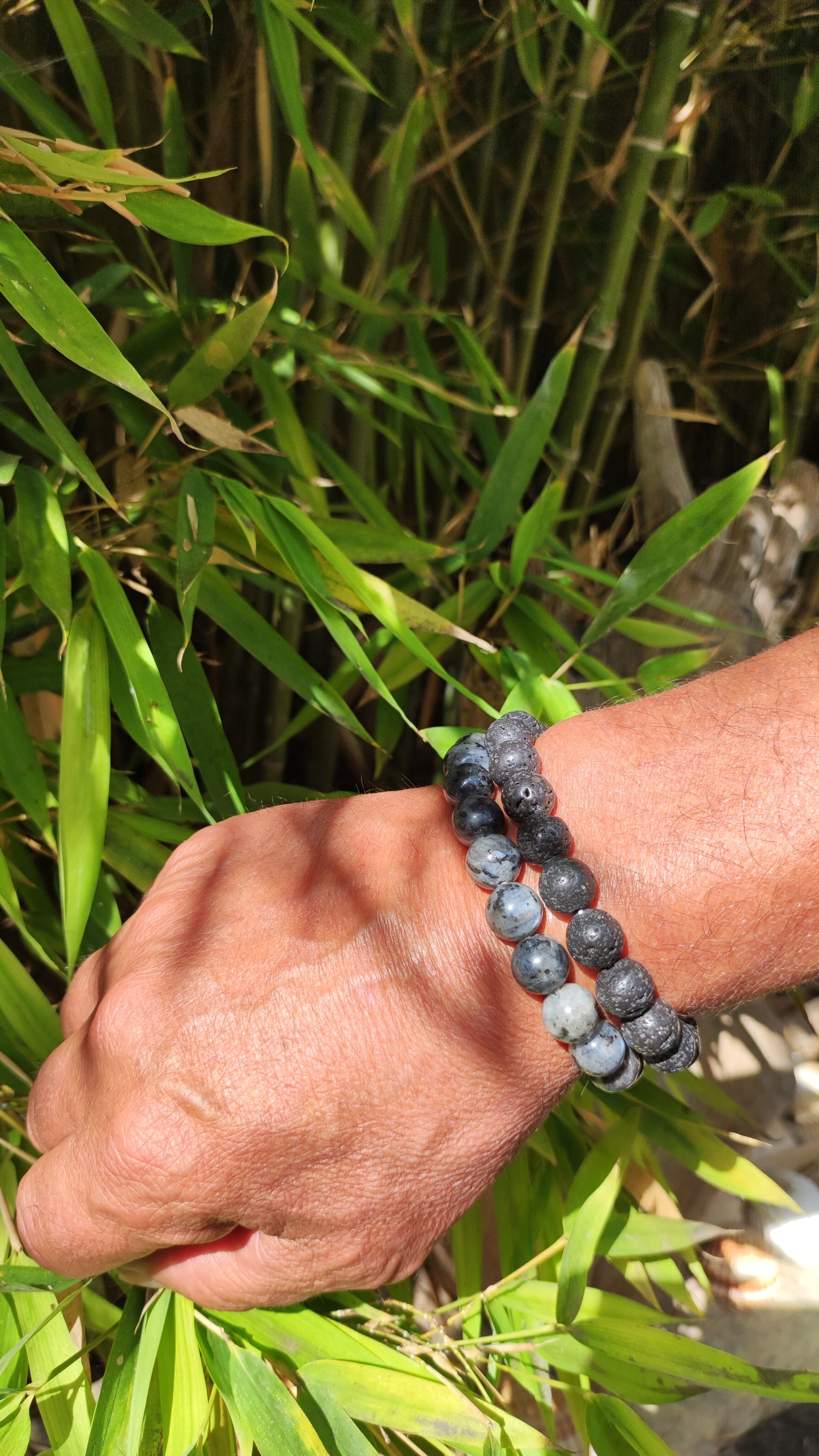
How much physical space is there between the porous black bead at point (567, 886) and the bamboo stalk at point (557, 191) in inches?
34.5

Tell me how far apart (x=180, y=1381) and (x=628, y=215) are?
1213 millimetres

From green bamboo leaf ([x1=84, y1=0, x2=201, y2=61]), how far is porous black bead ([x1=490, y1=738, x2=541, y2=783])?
0.60 m

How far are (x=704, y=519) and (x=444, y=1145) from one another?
0.56 meters

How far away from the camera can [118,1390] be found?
2.19ft

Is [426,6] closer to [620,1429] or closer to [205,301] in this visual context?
[205,301]

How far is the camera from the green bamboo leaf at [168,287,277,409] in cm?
73

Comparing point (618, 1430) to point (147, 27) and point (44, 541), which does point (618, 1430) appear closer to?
point (44, 541)

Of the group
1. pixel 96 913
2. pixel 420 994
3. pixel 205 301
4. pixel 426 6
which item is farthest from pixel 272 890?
pixel 426 6

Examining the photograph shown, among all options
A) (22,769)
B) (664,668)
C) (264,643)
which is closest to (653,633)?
(664,668)

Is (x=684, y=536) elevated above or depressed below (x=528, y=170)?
below

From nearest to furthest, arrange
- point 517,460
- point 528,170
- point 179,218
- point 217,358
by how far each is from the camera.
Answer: point 179,218 < point 217,358 < point 517,460 < point 528,170

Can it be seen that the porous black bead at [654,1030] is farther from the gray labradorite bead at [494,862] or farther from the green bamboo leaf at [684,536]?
the green bamboo leaf at [684,536]

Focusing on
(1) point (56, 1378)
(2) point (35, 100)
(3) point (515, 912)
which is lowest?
(1) point (56, 1378)

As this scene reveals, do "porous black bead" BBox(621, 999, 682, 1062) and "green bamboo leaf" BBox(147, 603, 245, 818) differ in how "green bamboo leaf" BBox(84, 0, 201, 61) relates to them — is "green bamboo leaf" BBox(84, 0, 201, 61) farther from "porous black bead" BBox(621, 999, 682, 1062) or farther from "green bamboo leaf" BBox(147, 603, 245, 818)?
"porous black bead" BBox(621, 999, 682, 1062)
